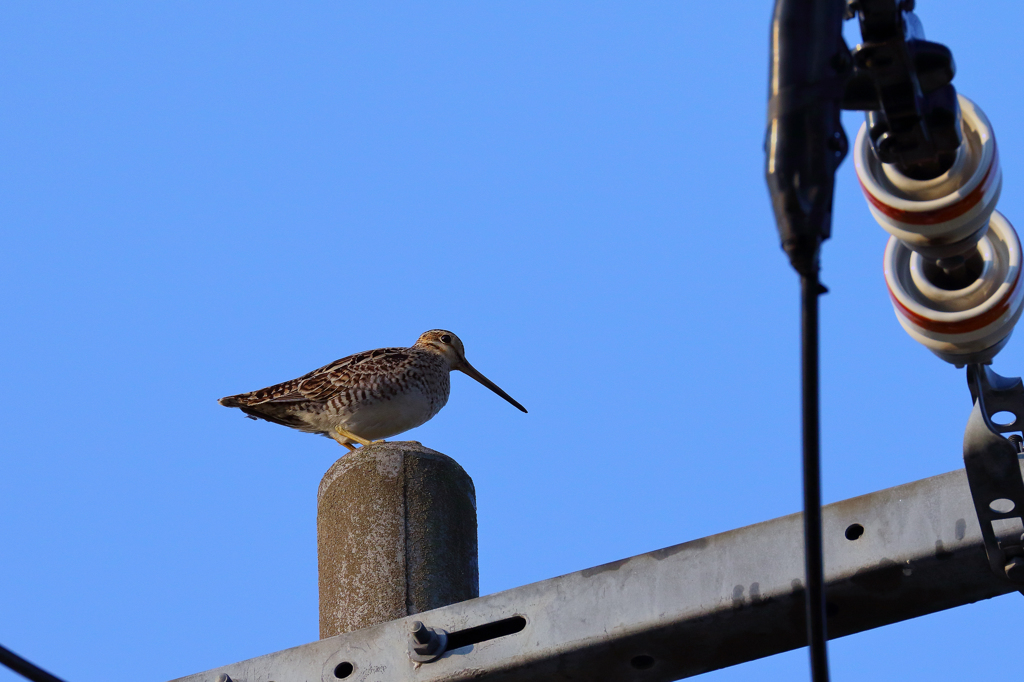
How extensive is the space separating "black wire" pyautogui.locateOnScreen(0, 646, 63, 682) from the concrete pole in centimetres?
115

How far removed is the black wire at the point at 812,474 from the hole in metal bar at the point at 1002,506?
3.65 ft

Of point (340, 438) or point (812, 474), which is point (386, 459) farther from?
point (340, 438)

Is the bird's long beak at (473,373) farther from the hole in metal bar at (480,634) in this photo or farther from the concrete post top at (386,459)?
the hole in metal bar at (480,634)

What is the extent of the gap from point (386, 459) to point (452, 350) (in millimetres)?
5544

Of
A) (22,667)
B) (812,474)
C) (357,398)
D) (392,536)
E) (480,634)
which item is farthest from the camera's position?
(357,398)

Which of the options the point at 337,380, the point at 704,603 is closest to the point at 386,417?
the point at 337,380

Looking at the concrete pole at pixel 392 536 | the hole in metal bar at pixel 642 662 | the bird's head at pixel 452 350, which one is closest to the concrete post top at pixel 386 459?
the concrete pole at pixel 392 536

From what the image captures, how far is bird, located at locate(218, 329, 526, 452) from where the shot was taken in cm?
832

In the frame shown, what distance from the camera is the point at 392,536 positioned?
15.1ft

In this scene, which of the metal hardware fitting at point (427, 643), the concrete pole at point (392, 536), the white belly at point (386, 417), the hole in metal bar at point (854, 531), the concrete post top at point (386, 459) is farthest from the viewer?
the white belly at point (386, 417)

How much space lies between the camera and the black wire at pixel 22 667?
133 inches

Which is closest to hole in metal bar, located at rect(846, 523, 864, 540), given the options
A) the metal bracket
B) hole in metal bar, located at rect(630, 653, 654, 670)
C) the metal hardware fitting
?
the metal bracket

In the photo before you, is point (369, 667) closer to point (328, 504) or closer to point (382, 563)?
point (382, 563)

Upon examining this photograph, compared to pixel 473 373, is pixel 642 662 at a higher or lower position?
lower
